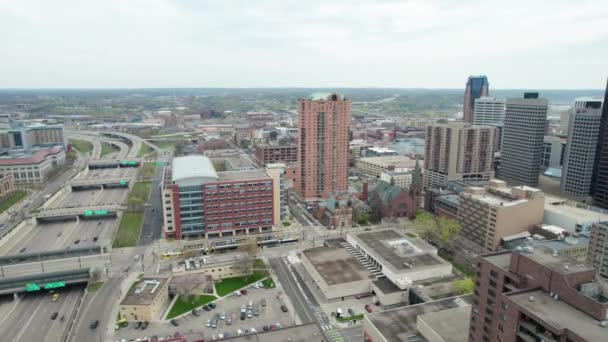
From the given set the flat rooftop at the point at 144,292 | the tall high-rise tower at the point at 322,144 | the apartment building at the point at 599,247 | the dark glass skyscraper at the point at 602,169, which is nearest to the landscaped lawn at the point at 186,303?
the flat rooftop at the point at 144,292

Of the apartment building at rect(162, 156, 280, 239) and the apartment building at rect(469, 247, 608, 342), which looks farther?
the apartment building at rect(162, 156, 280, 239)

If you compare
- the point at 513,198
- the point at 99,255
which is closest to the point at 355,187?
the point at 513,198

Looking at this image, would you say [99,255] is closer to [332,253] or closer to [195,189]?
[195,189]

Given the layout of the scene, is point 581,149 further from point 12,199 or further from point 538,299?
point 12,199

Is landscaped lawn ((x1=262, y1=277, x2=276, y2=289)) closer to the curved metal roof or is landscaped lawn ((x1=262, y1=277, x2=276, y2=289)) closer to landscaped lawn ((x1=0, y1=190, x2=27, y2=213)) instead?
the curved metal roof

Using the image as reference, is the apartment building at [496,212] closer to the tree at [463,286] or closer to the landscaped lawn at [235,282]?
the tree at [463,286]

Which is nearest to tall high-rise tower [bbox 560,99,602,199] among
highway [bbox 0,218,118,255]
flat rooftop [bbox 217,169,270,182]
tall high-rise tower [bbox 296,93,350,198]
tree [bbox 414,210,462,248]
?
tree [bbox 414,210,462,248]

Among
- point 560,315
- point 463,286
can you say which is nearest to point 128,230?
point 463,286

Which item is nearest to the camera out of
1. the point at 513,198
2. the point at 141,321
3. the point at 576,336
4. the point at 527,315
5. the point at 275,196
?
the point at 576,336
